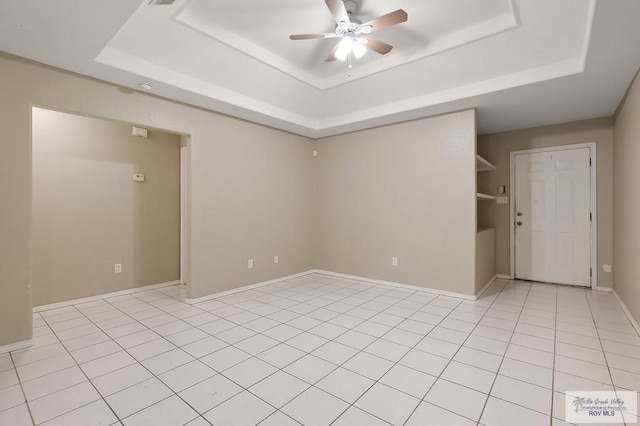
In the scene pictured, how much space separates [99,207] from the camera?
12.9 feet

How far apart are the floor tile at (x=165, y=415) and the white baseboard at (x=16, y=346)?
5.55 ft

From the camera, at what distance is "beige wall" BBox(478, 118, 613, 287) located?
425 cm

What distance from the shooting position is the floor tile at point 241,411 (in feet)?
5.50

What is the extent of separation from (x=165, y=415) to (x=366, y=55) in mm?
3829

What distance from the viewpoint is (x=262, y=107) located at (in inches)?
164

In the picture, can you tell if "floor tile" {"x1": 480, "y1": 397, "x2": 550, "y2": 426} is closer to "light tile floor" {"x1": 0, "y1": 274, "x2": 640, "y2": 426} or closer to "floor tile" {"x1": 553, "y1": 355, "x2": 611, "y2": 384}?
"light tile floor" {"x1": 0, "y1": 274, "x2": 640, "y2": 426}

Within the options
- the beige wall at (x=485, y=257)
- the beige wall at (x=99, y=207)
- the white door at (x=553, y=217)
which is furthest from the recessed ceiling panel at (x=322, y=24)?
the white door at (x=553, y=217)

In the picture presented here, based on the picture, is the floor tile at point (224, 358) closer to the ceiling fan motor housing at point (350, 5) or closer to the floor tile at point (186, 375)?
the floor tile at point (186, 375)

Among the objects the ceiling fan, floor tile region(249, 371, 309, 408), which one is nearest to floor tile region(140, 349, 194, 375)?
floor tile region(249, 371, 309, 408)

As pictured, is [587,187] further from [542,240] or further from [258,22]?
[258,22]

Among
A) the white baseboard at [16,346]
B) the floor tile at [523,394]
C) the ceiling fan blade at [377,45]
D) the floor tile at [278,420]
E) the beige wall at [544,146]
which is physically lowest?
the floor tile at [278,420]

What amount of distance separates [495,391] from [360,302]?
2015mm

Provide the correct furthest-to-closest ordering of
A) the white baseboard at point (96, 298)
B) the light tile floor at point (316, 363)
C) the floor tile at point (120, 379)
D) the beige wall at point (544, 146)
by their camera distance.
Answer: the beige wall at point (544, 146), the white baseboard at point (96, 298), the floor tile at point (120, 379), the light tile floor at point (316, 363)

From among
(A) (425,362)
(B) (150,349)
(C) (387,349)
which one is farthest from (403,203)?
(B) (150,349)
